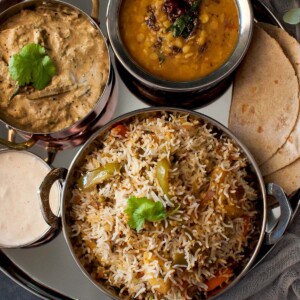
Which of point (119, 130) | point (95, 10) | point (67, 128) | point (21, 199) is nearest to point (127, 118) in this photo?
point (119, 130)

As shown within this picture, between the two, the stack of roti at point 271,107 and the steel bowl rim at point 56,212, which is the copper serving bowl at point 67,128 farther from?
the stack of roti at point 271,107

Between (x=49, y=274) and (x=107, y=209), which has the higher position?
(x=107, y=209)

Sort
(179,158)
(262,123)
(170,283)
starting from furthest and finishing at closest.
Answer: (262,123) < (179,158) < (170,283)

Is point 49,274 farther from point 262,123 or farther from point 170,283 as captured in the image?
point 262,123

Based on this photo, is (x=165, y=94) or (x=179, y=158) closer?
(x=179, y=158)

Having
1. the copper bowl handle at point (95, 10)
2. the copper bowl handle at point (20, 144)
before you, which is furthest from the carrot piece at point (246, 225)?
the copper bowl handle at point (95, 10)

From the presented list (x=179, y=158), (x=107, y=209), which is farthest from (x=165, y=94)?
(x=107, y=209)

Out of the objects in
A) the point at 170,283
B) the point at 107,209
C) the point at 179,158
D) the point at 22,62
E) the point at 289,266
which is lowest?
the point at 289,266
